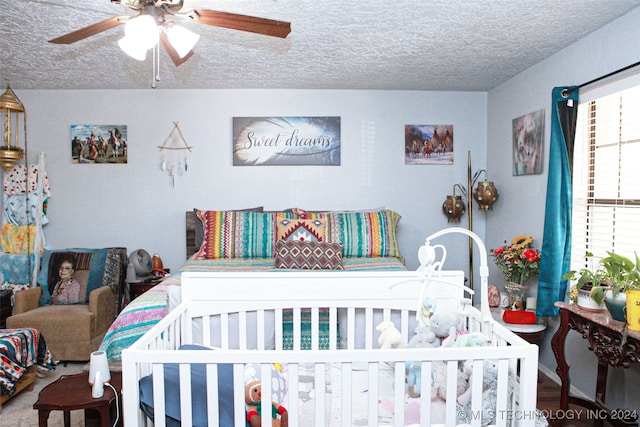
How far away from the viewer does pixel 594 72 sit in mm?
2781

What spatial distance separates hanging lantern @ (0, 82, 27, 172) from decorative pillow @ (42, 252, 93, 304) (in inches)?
38.2

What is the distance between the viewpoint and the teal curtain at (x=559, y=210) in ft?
9.25

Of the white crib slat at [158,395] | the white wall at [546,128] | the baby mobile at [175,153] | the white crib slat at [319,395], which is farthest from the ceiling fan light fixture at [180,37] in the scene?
the baby mobile at [175,153]

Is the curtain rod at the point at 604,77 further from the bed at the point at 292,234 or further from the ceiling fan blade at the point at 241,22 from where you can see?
the ceiling fan blade at the point at 241,22

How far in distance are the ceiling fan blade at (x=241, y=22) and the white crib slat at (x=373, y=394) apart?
4.34 feet

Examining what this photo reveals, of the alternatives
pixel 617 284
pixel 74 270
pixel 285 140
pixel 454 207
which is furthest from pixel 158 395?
pixel 454 207

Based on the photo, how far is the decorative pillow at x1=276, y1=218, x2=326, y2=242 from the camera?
381 centimetres

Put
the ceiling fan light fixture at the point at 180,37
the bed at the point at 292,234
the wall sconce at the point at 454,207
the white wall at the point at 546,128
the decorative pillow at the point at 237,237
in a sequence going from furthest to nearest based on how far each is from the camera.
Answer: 1. the wall sconce at the point at 454,207
2. the decorative pillow at the point at 237,237
3. the bed at the point at 292,234
4. the white wall at the point at 546,128
5. the ceiling fan light fixture at the point at 180,37

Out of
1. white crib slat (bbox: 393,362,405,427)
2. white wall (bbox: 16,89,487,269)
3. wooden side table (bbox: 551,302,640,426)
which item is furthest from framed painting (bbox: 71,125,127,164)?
wooden side table (bbox: 551,302,640,426)

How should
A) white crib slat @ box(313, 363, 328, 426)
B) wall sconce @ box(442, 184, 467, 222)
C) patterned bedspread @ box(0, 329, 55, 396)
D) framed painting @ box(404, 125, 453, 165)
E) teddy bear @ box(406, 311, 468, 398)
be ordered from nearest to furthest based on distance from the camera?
white crib slat @ box(313, 363, 328, 426) → teddy bear @ box(406, 311, 468, 398) → patterned bedspread @ box(0, 329, 55, 396) → wall sconce @ box(442, 184, 467, 222) → framed painting @ box(404, 125, 453, 165)

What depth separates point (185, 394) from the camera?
1.47 meters

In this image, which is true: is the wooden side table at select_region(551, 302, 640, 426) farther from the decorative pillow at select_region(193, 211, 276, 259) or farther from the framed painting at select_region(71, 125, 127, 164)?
the framed painting at select_region(71, 125, 127, 164)

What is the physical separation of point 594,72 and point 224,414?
2.76 m

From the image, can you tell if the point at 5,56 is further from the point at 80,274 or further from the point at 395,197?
the point at 395,197
